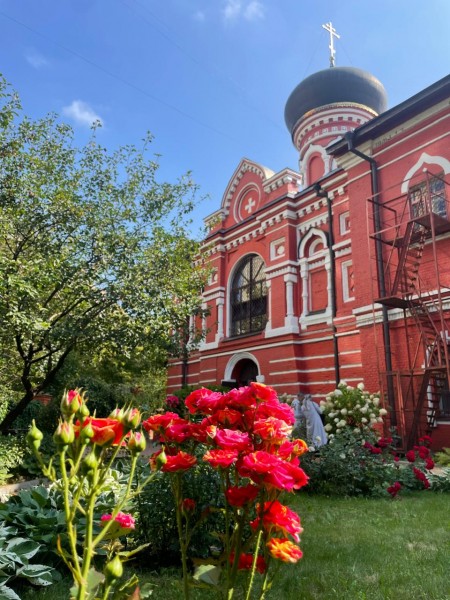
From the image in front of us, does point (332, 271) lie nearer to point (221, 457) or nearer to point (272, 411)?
point (272, 411)

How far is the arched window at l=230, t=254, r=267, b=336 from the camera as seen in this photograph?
16.6 meters

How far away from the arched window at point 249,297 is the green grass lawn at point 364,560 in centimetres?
1126

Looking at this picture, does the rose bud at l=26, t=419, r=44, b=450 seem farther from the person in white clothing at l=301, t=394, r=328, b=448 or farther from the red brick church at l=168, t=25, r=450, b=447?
the red brick church at l=168, t=25, r=450, b=447

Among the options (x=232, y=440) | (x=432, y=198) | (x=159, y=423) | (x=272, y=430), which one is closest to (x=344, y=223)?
(x=432, y=198)

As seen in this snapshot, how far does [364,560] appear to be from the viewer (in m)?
3.50

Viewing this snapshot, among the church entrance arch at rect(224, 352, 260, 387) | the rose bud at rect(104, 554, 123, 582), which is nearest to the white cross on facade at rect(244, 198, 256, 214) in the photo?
the church entrance arch at rect(224, 352, 260, 387)

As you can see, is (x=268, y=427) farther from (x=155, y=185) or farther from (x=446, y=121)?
(x=446, y=121)

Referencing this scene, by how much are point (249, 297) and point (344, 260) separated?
4.72m

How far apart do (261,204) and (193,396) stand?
52.6ft

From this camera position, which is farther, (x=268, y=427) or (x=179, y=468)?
(x=179, y=468)

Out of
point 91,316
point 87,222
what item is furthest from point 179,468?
point 87,222

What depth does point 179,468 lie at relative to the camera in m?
2.04

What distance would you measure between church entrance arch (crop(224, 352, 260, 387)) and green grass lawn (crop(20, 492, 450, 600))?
1089 centimetres

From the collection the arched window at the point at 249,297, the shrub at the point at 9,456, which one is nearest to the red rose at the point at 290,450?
the shrub at the point at 9,456
